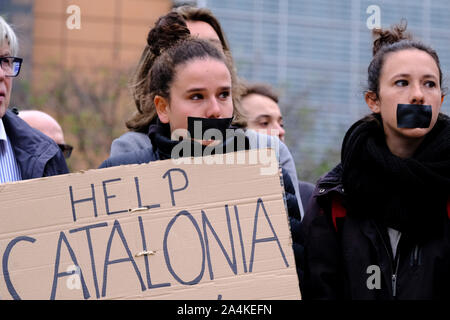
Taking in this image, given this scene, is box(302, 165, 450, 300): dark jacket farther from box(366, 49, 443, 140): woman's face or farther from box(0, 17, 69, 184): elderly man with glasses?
box(0, 17, 69, 184): elderly man with glasses

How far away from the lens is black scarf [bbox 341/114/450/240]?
131 inches

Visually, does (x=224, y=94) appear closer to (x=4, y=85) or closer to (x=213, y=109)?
(x=213, y=109)

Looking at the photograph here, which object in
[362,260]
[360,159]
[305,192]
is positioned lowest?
[362,260]

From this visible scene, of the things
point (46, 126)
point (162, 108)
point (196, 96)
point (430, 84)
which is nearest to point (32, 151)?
point (162, 108)

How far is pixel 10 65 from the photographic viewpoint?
3727 millimetres

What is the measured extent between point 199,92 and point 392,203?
3.13ft

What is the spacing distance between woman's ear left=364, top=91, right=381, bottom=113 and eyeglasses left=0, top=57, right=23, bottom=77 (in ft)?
5.37

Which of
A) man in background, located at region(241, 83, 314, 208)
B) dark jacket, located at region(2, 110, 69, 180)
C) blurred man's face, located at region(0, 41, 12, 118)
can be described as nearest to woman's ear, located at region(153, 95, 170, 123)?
dark jacket, located at region(2, 110, 69, 180)

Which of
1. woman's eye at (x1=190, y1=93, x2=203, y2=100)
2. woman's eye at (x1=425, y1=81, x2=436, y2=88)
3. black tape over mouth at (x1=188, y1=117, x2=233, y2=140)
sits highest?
woman's eye at (x1=425, y1=81, x2=436, y2=88)

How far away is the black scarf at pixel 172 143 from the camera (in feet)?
11.1

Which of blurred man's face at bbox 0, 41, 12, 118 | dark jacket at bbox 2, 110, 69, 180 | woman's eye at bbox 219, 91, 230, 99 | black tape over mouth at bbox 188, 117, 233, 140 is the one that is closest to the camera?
black tape over mouth at bbox 188, 117, 233, 140
